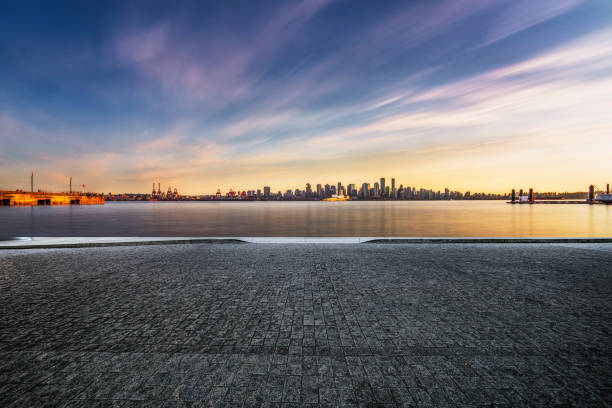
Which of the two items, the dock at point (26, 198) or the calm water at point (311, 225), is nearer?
the calm water at point (311, 225)

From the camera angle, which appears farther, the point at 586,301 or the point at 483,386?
the point at 586,301

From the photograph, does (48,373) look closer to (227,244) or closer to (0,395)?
(0,395)

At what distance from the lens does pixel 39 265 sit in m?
8.98


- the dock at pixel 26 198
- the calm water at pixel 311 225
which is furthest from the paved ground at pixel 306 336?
the dock at pixel 26 198

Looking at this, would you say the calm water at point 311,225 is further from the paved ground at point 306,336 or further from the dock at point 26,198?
the dock at point 26,198

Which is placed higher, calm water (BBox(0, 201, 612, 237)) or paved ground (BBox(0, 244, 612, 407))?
paved ground (BBox(0, 244, 612, 407))

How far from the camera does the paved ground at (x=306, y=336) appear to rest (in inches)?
125

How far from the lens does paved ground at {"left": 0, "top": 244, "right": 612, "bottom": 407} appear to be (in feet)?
10.4

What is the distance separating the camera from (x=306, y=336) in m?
4.39

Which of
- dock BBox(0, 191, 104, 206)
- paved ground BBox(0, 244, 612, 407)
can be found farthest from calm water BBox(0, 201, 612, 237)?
dock BBox(0, 191, 104, 206)

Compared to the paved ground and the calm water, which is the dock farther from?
the paved ground

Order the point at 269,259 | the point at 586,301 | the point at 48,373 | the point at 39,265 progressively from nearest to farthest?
the point at 48,373 → the point at 586,301 → the point at 39,265 → the point at 269,259

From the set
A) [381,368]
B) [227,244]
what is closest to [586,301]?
[381,368]

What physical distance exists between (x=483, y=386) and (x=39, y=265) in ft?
39.7
